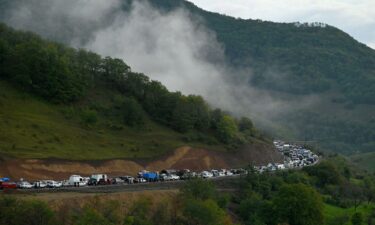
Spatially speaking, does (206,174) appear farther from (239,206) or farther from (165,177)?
(239,206)

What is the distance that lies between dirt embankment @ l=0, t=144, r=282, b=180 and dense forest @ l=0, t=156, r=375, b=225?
1406 centimetres

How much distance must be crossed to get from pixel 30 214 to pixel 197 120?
77.4 meters

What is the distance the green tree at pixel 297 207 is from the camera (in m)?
85.4

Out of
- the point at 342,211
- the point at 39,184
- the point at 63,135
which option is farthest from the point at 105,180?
the point at 342,211

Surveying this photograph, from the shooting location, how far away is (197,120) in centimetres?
13238

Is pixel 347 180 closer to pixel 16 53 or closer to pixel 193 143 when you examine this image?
pixel 193 143

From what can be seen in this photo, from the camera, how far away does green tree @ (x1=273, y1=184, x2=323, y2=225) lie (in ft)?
280

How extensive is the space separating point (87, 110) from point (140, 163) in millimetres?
17616

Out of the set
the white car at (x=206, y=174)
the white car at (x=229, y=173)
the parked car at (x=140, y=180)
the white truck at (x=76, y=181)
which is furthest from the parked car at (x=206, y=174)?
the white truck at (x=76, y=181)

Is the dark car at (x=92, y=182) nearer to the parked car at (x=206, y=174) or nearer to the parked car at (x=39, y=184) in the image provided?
the parked car at (x=39, y=184)

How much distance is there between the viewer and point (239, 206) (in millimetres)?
92188

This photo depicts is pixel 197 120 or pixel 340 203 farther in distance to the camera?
pixel 197 120

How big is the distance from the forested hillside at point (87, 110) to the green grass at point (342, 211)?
32.1 metres

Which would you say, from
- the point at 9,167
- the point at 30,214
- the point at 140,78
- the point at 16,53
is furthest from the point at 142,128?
the point at 30,214
